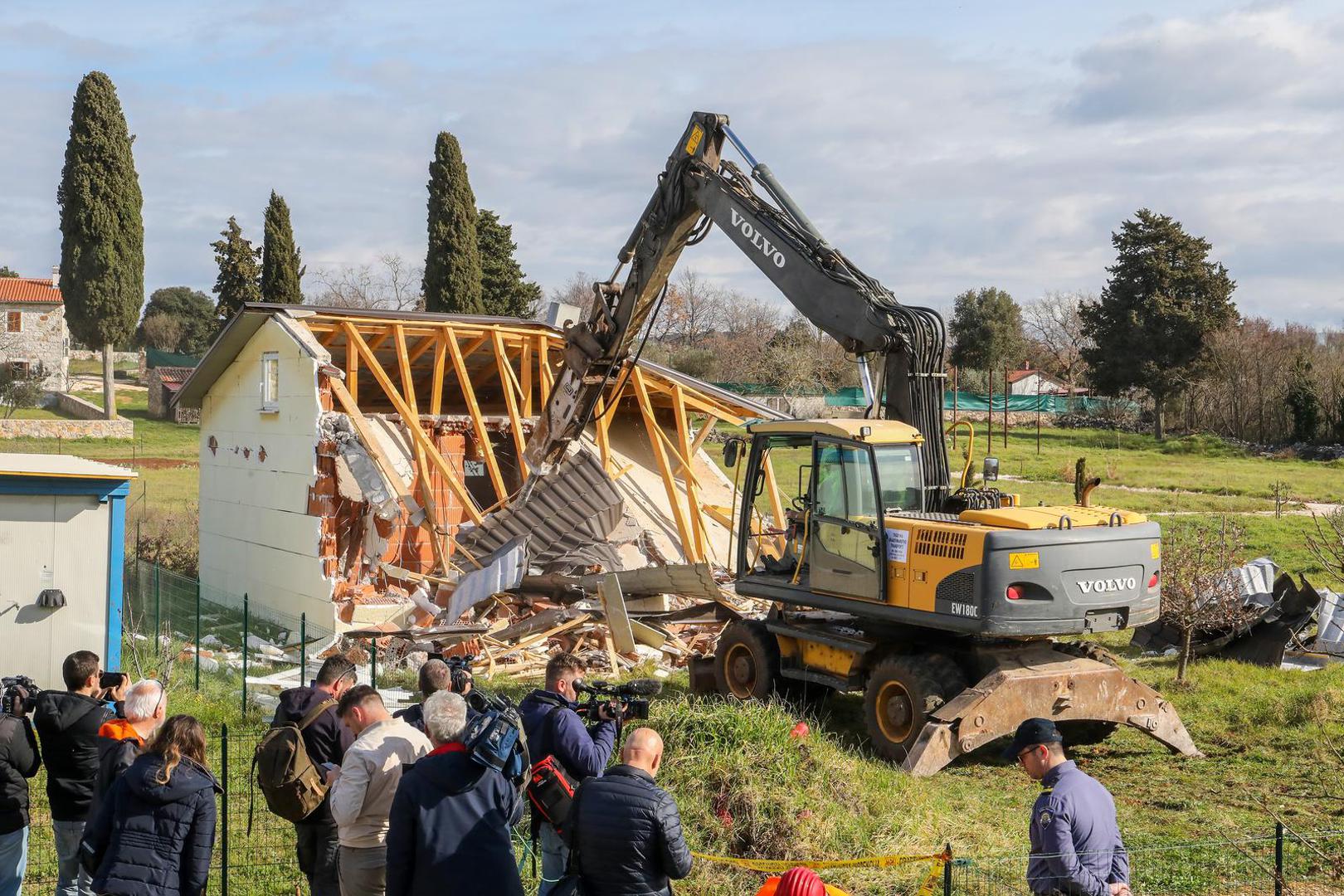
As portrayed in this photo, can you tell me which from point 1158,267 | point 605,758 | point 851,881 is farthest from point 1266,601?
point 1158,267

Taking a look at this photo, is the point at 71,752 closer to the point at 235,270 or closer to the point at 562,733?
the point at 562,733

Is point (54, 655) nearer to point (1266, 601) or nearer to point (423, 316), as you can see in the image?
point (423, 316)

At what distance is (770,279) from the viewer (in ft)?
41.5

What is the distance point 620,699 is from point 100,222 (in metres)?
45.9

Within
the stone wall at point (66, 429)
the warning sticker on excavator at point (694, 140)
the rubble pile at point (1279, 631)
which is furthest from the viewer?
the stone wall at point (66, 429)

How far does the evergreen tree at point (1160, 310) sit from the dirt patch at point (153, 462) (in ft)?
118

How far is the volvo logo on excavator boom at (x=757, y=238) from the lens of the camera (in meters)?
12.5

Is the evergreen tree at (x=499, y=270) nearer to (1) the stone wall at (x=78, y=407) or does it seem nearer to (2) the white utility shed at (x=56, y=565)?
(1) the stone wall at (x=78, y=407)

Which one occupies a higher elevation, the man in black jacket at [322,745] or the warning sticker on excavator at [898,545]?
the warning sticker on excavator at [898,545]

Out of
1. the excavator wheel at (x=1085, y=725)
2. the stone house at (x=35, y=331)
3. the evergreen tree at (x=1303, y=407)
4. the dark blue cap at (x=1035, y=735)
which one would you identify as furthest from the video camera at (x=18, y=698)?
the stone house at (x=35, y=331)

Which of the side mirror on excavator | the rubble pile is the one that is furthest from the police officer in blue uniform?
the rubble pile

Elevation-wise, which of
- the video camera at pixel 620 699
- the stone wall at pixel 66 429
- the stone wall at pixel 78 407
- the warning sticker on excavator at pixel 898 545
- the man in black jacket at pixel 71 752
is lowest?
the man in black jacket at pixel 71 752

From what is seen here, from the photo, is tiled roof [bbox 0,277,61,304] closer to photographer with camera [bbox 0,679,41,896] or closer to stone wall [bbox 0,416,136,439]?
stone wall [bbox 0,416,136,439]

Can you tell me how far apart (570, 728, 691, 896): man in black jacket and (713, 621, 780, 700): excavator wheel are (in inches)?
→ 276
